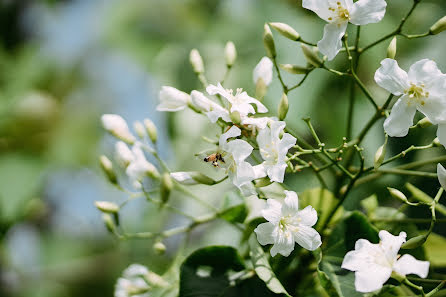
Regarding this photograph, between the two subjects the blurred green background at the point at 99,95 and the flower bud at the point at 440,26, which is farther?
the blurred green background at the point at 99,95

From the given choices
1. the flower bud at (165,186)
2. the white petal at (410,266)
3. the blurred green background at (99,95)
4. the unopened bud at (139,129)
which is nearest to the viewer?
the white petal at (410,266)

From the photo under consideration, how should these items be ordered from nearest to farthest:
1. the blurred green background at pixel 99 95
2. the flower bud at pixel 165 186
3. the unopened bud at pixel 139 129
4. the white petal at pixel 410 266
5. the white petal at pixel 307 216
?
the white petal at pixel 410 266, the white petal at pixel 307 216, the flower bud at pixel 165 186, the unopened bud at pixel 139 129, the blurred green background at pixel 99 95

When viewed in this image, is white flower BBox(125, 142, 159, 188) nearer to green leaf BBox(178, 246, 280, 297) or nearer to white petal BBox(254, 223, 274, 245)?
green leaf BBox(178, 246, 280, 297)

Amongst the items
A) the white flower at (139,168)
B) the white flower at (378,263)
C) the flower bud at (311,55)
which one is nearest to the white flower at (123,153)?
the white flower at (139,168)

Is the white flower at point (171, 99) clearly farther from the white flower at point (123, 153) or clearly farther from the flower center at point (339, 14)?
the flower center at point (339, 14)

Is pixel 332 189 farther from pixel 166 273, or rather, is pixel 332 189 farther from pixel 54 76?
pixel 54 76

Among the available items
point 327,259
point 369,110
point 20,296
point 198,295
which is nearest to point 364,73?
point 369,110

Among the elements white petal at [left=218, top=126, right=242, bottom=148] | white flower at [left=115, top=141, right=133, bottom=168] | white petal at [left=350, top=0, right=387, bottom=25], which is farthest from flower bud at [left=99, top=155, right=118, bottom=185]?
white petal at [left=350, top=0, right=387, bottom=25]
